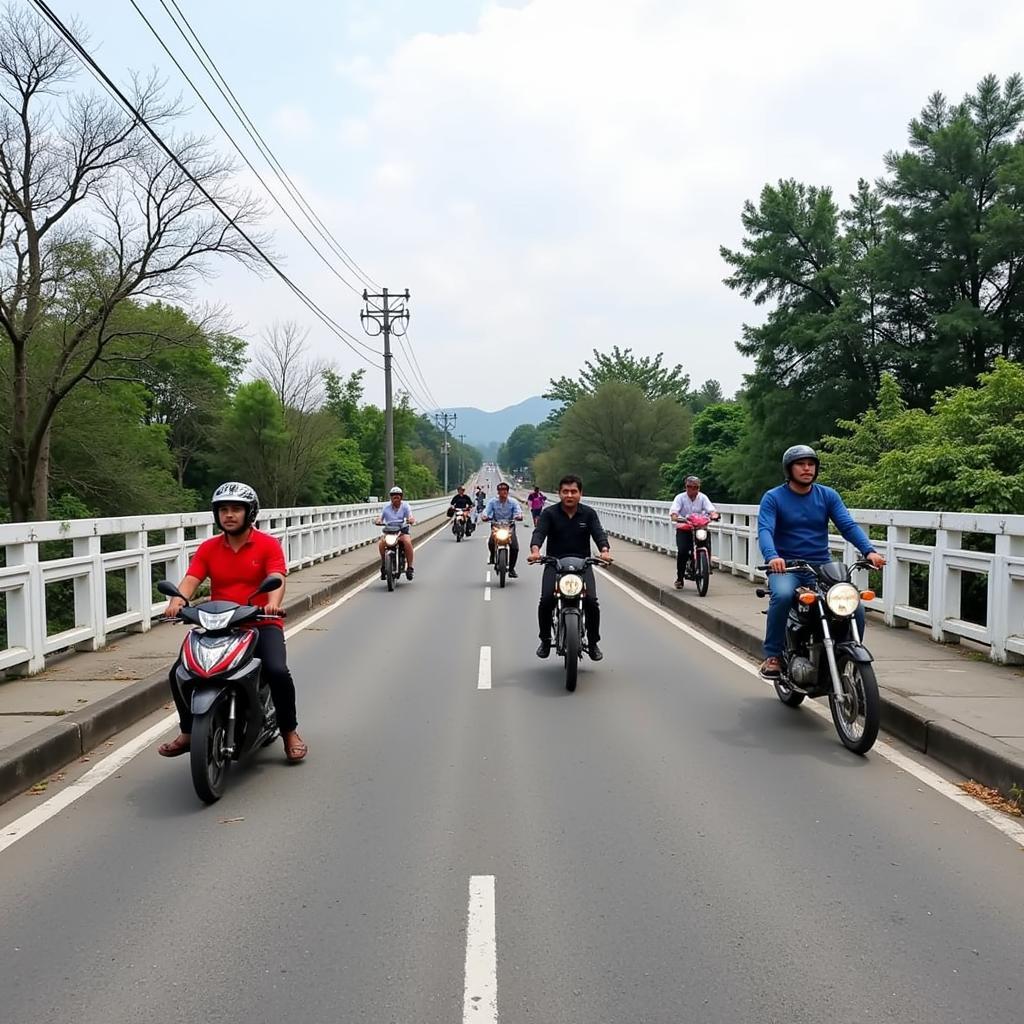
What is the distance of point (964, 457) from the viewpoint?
1393 cm

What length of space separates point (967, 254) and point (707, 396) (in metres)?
127

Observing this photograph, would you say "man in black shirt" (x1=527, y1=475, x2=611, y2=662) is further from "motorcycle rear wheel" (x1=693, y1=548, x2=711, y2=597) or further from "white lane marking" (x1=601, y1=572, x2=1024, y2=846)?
"motorcycle rear wheel" (x1=693, y1=548, x2=711, y2=597)

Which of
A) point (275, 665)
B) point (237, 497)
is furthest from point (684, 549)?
point (237, 497)

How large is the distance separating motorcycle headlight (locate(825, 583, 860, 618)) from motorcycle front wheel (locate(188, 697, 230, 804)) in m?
3.81

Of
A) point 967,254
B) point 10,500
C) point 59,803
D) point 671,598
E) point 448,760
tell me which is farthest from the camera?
point 967,254

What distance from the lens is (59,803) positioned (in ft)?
18.1

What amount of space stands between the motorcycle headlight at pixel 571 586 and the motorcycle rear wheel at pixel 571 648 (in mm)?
219

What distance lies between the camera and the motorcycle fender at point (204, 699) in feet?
17.5

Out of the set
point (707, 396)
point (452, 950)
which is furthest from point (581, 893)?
point (707, 396)

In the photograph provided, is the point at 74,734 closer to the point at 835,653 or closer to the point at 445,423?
the point at 835,653

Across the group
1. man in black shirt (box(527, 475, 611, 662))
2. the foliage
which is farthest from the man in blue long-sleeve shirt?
the foliage

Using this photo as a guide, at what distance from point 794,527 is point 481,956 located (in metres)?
4.65

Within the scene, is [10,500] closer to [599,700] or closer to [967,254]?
[599,700]

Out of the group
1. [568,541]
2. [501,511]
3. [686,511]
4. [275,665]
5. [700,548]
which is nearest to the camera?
[275,665]
